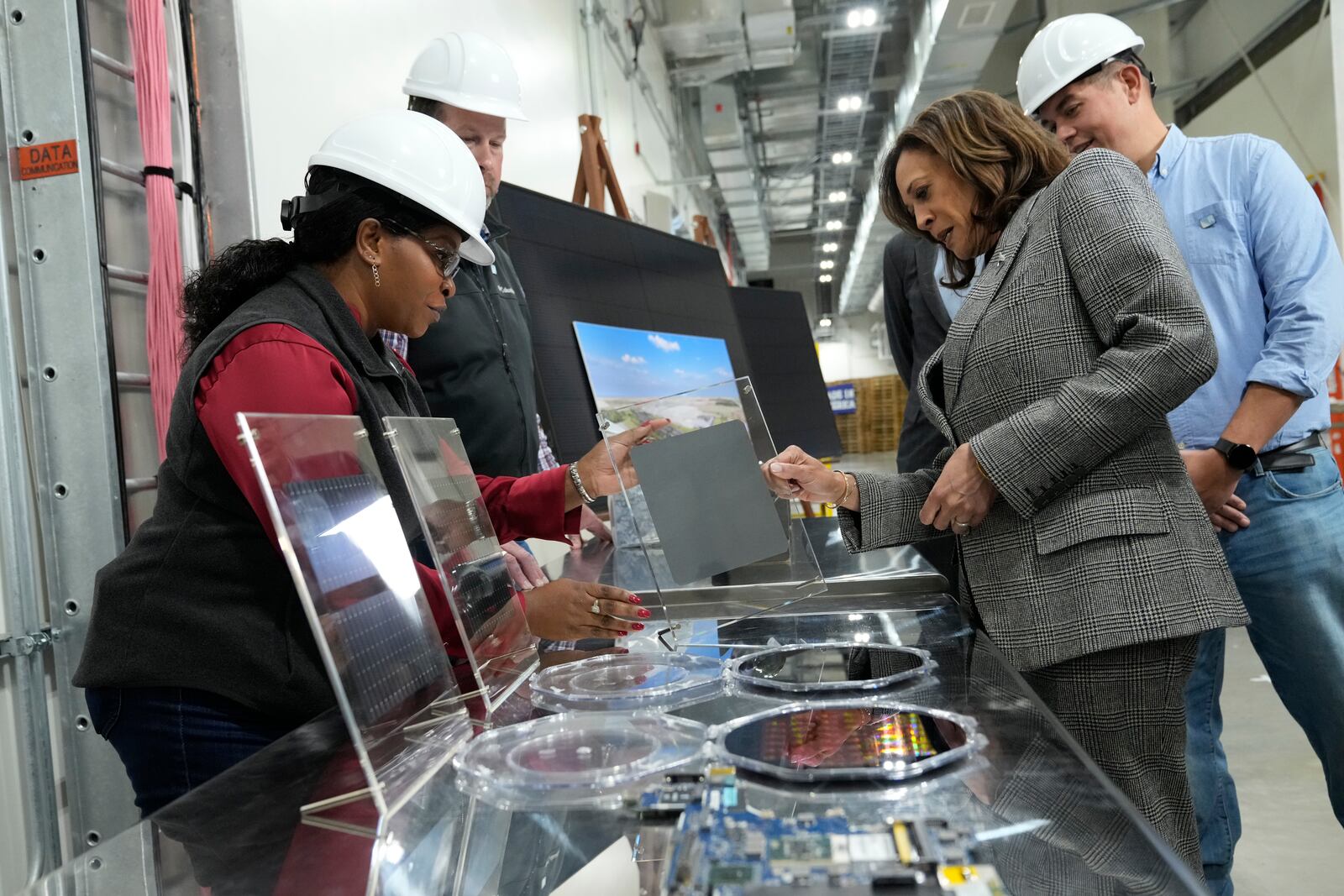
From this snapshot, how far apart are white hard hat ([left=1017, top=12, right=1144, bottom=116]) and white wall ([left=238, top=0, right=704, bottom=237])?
1.66 meters

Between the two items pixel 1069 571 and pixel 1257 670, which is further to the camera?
pixel 1257 670

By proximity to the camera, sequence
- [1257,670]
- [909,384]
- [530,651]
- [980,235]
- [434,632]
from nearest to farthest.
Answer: [434,632]
[530,651]
[980,235]
[909,384]
[1257,670]

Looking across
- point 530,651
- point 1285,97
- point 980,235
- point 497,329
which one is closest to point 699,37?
point 1285,97

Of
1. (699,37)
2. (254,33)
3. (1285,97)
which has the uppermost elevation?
(699,37)

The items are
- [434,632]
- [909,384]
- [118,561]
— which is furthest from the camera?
[909,384]

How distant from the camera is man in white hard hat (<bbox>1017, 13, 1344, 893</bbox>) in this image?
163 centimetres

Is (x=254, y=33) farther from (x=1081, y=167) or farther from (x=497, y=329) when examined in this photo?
(x=1081, y=167)

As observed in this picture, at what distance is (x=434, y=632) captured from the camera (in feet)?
3.09

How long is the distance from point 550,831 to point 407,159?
2.88 ft

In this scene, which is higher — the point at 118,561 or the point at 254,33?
the point at 254,33

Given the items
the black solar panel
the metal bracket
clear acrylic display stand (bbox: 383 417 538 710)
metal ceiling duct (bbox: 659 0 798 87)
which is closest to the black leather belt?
clear acrylic display stand (bbox: 383 417 538 710)

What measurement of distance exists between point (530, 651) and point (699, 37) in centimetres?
759

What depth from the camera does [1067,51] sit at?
6.11ft

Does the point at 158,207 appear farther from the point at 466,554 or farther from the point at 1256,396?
the point at 1256,396
